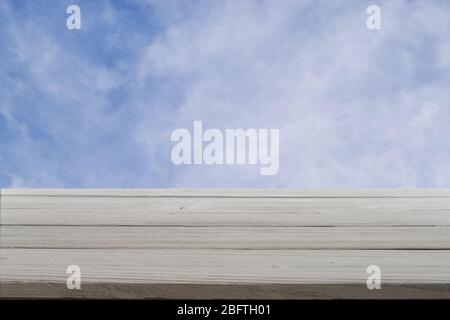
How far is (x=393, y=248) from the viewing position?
90 cm

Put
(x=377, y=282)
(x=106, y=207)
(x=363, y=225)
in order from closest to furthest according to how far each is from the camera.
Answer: (x=377, y=282)
(x=363, y=225)
(x=106, y=207)

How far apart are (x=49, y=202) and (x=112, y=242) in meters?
0.45

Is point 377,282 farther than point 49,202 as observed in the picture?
No

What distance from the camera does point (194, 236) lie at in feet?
3.16

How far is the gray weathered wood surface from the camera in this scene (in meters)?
0.74

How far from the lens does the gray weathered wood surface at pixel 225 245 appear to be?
2.43ft

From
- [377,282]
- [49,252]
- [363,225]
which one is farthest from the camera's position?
[363,225]

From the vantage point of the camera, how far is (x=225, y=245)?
0.90 meters
